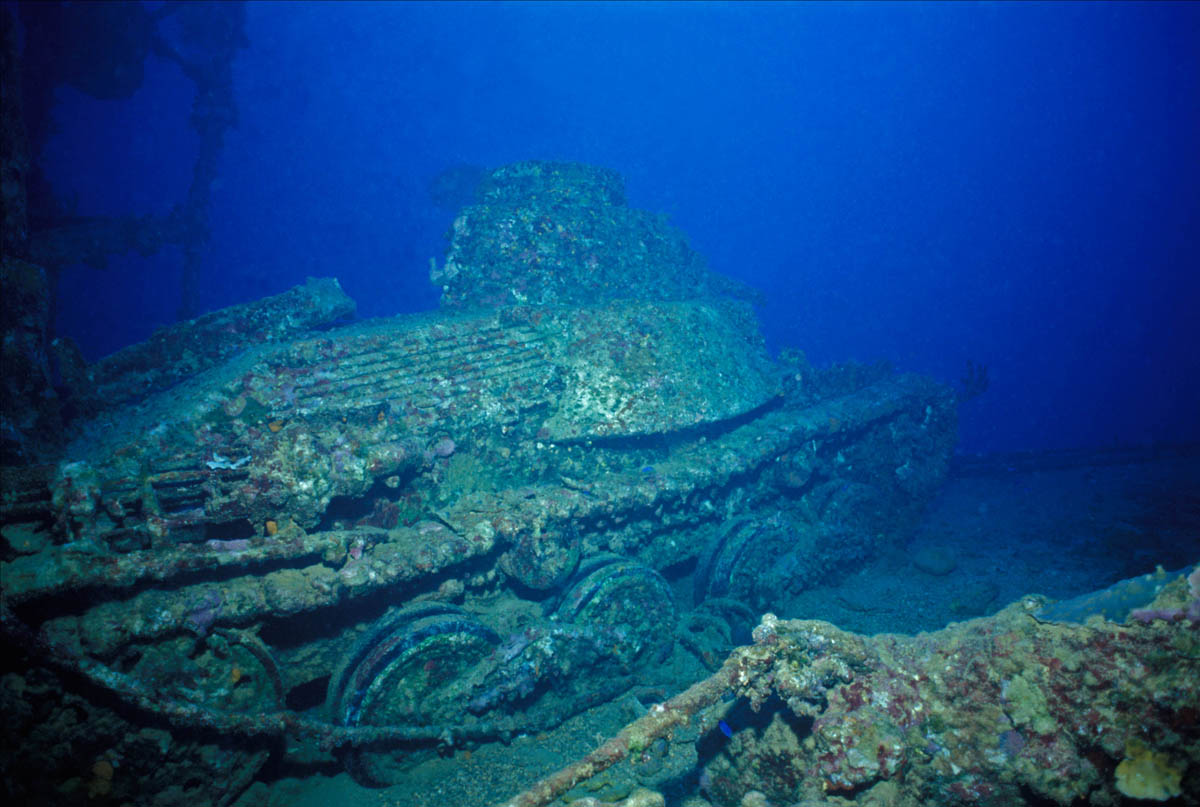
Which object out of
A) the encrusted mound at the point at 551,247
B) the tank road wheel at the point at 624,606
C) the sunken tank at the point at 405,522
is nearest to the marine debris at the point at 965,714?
the tank road wheel at the point at 624,606

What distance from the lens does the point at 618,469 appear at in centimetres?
591

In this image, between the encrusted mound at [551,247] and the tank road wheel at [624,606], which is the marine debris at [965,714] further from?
the encrusted mound at [551,247]

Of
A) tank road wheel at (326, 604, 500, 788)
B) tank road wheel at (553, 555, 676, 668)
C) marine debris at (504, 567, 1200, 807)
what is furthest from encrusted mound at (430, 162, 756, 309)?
marine debris at (504, 567, 1200, 807)

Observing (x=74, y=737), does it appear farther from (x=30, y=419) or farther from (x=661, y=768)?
(x=661, y=768)

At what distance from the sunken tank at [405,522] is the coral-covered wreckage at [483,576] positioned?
0.02 metres

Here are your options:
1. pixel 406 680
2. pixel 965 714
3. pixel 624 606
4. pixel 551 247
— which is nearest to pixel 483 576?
pixel 406 680

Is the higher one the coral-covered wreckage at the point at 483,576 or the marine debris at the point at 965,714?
the coral-covered wreckage at the point at 483,576

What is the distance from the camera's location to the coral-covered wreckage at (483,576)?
252cm

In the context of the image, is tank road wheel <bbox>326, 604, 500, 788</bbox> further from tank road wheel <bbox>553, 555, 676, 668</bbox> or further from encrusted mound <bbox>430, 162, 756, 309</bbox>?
encrusted mound <bbox>430, 162, 756, 309</bbox>

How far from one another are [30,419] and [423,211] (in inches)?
3695

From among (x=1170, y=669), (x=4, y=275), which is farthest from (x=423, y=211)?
(x=1170, y=669)

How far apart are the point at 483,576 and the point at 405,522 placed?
3.23 feet

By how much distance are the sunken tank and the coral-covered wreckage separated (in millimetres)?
24

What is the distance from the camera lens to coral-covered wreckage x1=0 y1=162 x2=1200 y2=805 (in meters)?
2.52
